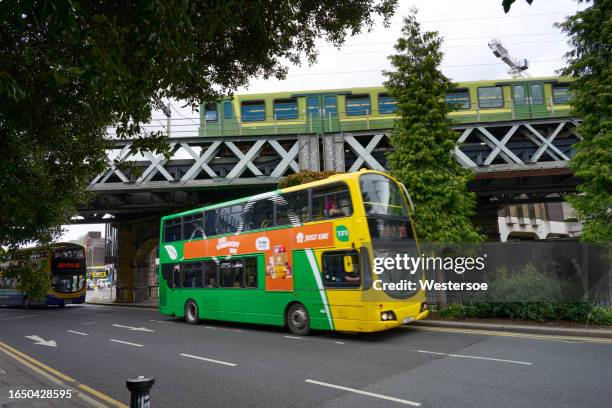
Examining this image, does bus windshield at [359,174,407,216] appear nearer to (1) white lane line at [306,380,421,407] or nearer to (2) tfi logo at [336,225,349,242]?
(2) tfi logo at [336,225,349,242]

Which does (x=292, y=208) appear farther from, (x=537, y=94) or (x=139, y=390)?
(x=537, y=94)

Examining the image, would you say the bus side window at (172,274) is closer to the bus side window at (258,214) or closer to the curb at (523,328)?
the bus side window at (258,214)

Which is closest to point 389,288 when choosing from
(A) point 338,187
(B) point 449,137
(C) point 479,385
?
(A) point 338,187

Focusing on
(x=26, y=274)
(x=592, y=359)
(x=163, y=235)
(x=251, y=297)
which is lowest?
(x=592, y=359)

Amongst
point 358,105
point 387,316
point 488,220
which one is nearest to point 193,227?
point 387,316

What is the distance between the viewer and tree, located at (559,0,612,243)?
12266 millimetres

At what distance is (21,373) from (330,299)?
663cm

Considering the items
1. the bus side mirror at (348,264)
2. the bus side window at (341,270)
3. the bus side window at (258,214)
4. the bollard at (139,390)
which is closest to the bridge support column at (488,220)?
the bus side window at (258,214)

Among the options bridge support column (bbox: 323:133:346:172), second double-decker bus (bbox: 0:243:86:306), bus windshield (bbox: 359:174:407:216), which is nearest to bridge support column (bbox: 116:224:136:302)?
second double-decker bus (bbox: 0:243:86:306)

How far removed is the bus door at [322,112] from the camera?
852 inches

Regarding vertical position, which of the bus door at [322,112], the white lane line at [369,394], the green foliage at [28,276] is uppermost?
the bus door at [322,112]

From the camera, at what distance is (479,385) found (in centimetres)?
639

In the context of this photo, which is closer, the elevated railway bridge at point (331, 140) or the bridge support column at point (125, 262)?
the elevated railway bridge at point (331, 140)

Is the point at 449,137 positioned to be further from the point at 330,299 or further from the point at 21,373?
the point at 21,373
